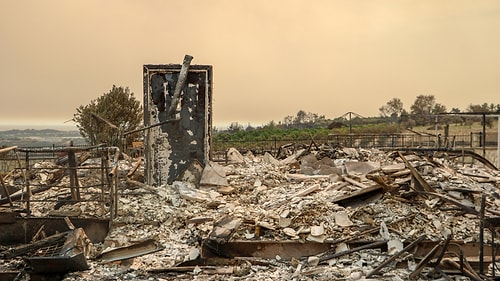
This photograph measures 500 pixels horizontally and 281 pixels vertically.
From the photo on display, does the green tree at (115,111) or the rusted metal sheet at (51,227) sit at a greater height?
the green tree at (115,111)

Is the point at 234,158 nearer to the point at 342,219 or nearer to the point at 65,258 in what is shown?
the point at 342,219

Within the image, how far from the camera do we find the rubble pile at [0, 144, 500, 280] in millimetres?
7113

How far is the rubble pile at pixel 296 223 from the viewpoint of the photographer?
23.3 ft

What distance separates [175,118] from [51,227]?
13.2 feet

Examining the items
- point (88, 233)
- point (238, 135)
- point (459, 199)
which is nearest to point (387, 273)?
point (459, 199)

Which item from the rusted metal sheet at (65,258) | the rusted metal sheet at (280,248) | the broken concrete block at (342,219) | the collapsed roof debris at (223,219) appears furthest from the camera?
the broken concrete block at (342,219)

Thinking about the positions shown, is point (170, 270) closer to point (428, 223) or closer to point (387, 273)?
point (387, 273)

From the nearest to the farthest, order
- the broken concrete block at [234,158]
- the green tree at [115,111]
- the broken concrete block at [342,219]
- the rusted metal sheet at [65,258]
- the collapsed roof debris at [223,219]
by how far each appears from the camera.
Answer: the rusted metal sheet at [65,258], the collapsed roof debris at [223,219], the broken concrete block at [342,219], the broken concrete block at [234,158], the green tree at [115,111]

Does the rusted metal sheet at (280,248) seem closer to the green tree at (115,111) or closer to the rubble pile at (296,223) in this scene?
the rubble pile at (296,223)

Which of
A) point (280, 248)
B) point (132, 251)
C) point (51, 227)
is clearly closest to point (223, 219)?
point (280, 248)

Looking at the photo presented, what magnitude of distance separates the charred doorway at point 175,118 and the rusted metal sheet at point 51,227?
3.02 meters

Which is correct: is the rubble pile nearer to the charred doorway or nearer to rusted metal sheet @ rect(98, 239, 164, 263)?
rusted metal sheet @ rect(98, 239, 164, 263)

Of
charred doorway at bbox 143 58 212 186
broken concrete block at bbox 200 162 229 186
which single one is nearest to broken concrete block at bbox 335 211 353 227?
broken concrete block at bbox 200 162 229 186

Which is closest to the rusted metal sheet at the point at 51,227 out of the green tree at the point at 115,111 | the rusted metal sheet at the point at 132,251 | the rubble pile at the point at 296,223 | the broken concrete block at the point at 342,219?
the rubble pile at the point at 296,223
